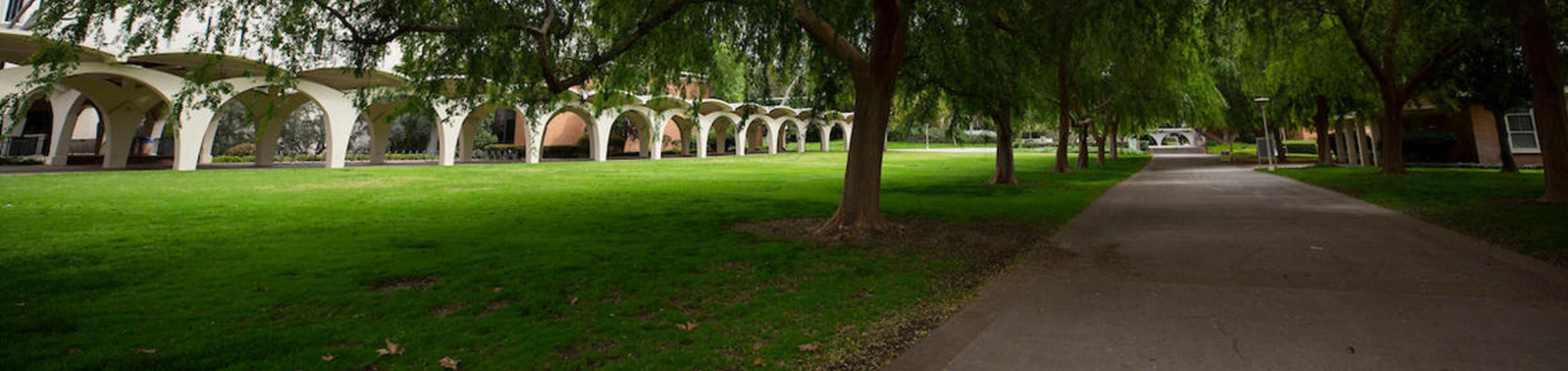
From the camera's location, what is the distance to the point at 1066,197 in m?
15.4

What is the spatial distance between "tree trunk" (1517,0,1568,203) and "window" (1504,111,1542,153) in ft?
72.7

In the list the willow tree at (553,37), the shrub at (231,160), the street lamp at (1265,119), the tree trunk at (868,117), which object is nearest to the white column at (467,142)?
the shrub at (231,160)

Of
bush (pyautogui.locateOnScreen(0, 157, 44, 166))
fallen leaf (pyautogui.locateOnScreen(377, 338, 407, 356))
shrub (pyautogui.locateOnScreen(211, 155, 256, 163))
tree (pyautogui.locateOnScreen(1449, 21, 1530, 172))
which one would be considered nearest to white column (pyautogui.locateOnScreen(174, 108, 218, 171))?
shrub (pyautogui.locateOnScreen(211, 155, 256, 163))

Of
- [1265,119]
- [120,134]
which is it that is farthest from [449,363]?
[1265,119]

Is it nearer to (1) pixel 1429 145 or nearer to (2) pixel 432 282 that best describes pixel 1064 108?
(1) pixel 1429 145

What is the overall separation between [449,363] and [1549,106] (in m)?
17.0

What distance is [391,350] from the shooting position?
13.2ft

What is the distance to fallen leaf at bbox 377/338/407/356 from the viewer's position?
3962 millimetres

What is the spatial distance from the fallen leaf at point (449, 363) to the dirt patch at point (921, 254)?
198 cm

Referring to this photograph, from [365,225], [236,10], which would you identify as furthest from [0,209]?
[236,10]

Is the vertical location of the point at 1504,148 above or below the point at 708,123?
below

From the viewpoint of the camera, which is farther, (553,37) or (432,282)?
(553,37)

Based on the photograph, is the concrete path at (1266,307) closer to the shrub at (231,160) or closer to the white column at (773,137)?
the shrub at (231,160)

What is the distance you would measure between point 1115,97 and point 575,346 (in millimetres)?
26645
